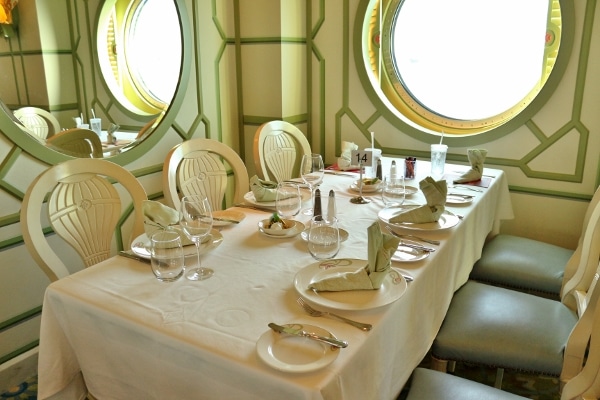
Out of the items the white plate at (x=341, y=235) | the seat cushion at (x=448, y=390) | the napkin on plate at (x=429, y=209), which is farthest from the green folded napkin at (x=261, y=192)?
the seat cushion at (x=448, y=390)

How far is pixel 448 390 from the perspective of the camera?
1.29 m

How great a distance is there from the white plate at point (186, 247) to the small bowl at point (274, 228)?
14cm

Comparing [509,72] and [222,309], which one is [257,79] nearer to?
[509,72]

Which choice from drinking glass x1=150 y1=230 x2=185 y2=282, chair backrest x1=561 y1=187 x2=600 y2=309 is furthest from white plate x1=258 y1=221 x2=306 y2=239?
chair backrest x1=561 y1=187 x2=600 y2=309

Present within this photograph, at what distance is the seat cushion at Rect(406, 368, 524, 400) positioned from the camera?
127cm

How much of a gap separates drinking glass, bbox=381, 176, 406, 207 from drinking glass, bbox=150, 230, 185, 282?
0.84 m

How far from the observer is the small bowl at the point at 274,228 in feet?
5.13

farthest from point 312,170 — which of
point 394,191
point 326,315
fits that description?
point 326,315

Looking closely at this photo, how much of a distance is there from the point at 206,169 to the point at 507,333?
1.43 meters

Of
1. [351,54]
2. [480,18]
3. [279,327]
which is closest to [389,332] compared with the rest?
[279,327]

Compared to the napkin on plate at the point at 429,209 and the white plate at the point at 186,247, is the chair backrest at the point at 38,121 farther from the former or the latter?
the napkin on plate at the point at 429,209

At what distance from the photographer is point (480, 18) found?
326cm

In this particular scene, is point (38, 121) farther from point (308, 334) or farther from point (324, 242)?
point (308, 334)

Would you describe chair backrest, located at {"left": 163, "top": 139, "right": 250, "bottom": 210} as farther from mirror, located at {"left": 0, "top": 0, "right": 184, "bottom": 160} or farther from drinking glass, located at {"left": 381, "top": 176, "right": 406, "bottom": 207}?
drinking glass, located at {"left": 381, "top": 176, "right": 406, "bottom": 207}
